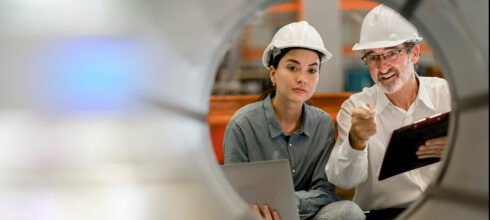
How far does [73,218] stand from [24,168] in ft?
0.22

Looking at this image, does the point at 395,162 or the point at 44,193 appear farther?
the point at 395,162

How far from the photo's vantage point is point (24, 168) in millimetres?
440

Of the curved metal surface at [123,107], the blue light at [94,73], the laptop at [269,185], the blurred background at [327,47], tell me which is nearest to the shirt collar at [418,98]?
the laptop at [269,185]

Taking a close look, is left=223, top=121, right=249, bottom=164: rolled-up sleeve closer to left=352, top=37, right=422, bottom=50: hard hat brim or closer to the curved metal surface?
left=352, top=37, right=422, bottom=50: hard hat brim

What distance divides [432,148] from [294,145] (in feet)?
1.39

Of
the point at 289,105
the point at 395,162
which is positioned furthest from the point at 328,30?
the point at 395,162

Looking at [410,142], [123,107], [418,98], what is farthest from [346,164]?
[123,107]

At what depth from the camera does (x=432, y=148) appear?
A: 3.87 ft

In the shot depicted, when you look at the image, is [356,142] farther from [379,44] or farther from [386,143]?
[379,44]

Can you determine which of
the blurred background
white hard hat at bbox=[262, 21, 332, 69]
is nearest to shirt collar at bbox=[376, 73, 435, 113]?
white hard hat at bbox=[262, 21, 332, 69]

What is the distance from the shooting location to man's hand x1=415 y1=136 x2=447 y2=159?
3.72 feet

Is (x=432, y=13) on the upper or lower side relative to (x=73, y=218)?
upper

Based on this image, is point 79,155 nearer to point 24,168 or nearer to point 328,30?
point 24,168

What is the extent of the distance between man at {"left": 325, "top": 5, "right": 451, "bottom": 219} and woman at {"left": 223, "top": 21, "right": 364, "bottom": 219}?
0.08 meters
